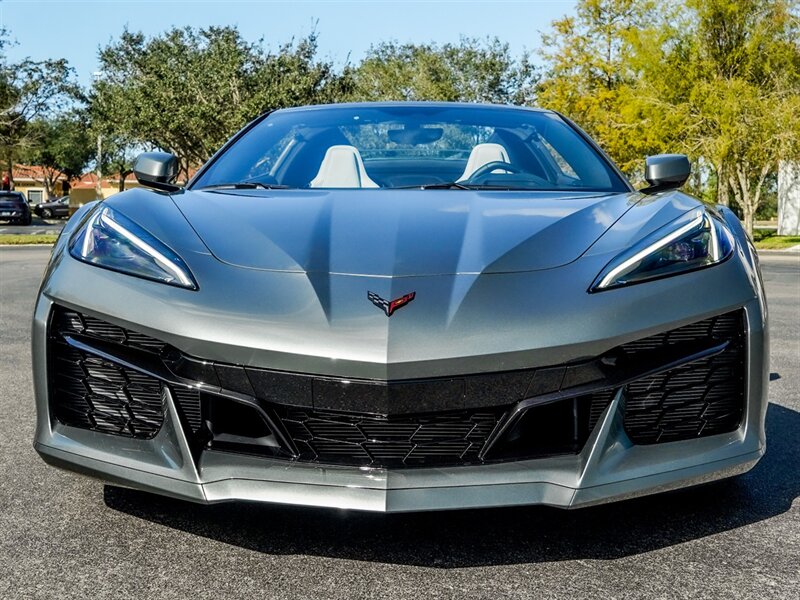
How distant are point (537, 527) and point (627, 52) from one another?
2968 cm

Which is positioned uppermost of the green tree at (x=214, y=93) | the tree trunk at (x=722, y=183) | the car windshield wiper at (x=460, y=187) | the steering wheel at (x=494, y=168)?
the steering wheel at (x=494, y=168)

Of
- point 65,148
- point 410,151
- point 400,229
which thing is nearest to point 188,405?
point 400,229

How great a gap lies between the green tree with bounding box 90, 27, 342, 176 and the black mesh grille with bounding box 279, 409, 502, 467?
27.4m

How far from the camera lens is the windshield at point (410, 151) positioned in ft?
11.6

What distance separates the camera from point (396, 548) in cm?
236

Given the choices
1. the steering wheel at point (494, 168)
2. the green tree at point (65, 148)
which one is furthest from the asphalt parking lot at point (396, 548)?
Answer: the green tree at point (65, 148)

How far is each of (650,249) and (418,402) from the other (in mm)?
786

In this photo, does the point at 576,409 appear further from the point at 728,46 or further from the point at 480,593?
the point at 728,46

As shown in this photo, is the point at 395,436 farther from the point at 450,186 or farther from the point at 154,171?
the point at 154,171

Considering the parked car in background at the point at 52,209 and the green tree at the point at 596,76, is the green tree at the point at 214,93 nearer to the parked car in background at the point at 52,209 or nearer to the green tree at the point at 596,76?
the green tree at the point at 596,76

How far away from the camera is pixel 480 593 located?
6.86ft

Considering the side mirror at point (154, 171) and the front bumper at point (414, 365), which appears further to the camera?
the side mirror at point (154, 171)

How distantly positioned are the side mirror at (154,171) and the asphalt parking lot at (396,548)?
1095mm

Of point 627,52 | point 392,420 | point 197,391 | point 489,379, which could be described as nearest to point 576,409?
point 489,379
